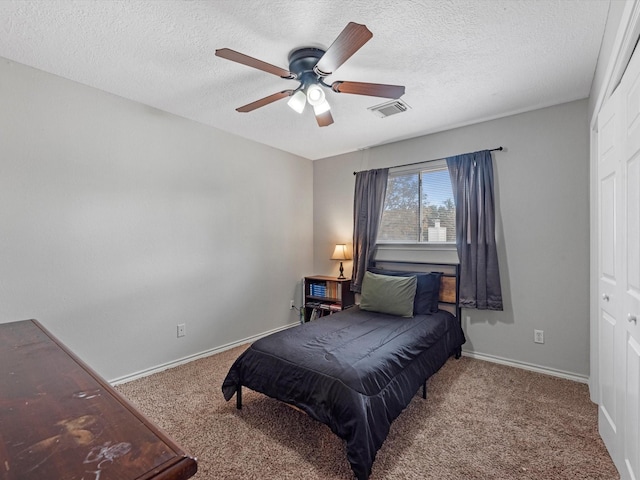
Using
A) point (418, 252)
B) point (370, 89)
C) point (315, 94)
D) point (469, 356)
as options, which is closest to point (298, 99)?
point (315, 94)

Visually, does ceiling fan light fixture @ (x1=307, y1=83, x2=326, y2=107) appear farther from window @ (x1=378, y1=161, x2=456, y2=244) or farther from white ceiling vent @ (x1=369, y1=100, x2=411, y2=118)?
window @ (x1=378, y1=161, x2=456, y2=244)

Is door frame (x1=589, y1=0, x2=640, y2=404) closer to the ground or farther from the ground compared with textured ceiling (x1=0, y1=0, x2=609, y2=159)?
closer to the ground

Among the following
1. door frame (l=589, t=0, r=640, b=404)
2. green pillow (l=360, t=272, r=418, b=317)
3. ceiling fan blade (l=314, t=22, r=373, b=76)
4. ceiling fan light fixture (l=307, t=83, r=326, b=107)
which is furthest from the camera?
green pillow (l=360, t=272, r=418, b=317)

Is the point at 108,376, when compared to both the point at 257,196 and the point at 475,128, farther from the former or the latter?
the point at 475,128

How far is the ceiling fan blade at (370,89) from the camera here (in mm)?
1954

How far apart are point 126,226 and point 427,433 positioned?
9.17 ft

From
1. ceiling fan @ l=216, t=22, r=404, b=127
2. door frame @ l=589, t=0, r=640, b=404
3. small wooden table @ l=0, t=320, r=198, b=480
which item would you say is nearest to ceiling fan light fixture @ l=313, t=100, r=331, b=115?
ceiling fan @ l=216, t=22, r=404, b=127

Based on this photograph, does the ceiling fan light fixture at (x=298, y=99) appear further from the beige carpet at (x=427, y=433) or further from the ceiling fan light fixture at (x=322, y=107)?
the beige carpet at (x=427, y=433)

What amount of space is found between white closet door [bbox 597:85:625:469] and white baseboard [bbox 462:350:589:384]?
87 centimetres

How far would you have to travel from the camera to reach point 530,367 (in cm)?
294

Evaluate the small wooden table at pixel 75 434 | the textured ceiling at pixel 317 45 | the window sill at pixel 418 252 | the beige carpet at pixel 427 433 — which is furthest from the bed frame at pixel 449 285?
the small wooden table at pixel 75 434

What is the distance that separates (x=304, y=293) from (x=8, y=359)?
3342 mm

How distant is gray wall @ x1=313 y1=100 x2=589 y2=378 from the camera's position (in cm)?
272

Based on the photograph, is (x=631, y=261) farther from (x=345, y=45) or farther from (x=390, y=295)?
(x=390, y=295)
